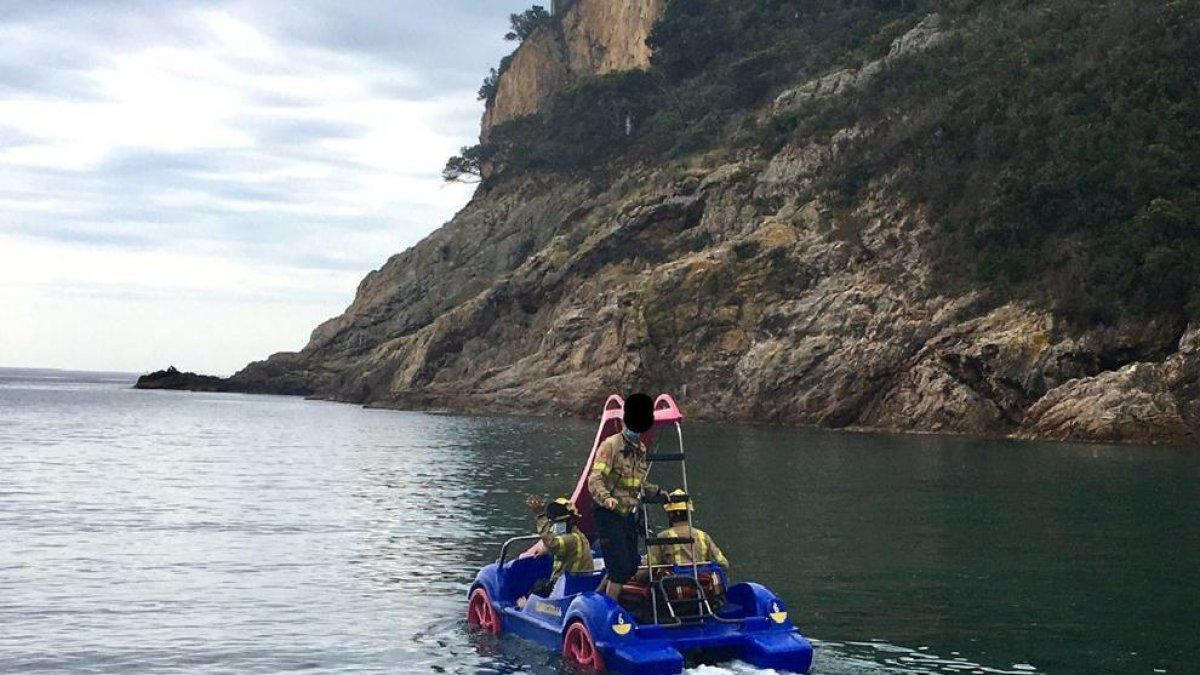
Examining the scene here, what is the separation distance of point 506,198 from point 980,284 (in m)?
61.5

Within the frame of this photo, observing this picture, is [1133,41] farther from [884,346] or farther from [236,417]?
[236,417]

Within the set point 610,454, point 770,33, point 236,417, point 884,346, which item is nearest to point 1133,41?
point 884,346

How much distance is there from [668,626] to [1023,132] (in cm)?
6399

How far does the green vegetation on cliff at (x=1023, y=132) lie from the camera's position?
6412cm

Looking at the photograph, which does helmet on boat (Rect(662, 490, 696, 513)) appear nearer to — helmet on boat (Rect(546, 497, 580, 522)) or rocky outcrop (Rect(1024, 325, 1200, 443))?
helmet on boat (Rect(546, 497, 580, 522))

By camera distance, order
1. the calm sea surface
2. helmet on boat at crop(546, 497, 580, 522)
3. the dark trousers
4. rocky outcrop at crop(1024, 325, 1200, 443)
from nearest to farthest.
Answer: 1. the dark trousers
2. helmet on boat at crop(546, 497, 580, 522)
3. the calm sea surface
4. rocky outcrop at crop(1024, 325, 1200, 443)

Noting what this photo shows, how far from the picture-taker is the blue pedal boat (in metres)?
15.0

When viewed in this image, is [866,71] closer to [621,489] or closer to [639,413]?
[639,413]

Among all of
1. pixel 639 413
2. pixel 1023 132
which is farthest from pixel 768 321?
pixel 639 413

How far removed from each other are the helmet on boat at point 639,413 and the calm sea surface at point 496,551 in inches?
122

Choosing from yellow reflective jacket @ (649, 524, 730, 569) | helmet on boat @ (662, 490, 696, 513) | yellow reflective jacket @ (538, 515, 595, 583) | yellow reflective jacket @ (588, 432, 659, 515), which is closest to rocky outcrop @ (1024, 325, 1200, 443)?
yellow reflective jacket @ (649, 524, 730, 569)

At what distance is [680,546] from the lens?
1666 cm

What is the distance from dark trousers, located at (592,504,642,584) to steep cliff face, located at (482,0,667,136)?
112607mm

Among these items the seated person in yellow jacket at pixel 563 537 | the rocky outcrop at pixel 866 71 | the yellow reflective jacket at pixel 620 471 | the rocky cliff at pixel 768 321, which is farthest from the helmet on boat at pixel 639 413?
the rocky outcrop at pixel 866 71
